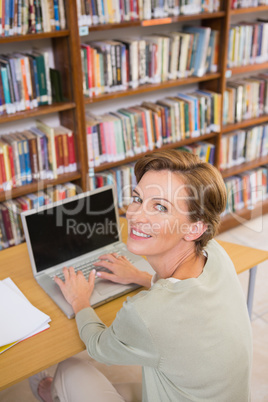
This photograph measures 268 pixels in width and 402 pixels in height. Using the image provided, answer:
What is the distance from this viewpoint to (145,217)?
1306 mm

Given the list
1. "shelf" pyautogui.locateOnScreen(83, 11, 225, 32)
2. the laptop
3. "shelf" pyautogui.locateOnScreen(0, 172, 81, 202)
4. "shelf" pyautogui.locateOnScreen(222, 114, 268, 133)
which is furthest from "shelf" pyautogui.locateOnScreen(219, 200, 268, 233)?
the laptop

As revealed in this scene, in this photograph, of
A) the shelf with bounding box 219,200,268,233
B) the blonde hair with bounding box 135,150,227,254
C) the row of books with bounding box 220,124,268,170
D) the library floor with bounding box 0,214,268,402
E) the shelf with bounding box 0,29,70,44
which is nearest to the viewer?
the blonde hair with bounding box 135,150,227,254

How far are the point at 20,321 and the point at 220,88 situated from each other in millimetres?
2323

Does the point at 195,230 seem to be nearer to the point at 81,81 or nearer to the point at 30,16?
the point at 81,81

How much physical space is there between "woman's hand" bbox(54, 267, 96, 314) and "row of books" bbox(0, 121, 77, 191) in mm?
1075

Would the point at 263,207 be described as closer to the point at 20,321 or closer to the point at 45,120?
the point at 45,120

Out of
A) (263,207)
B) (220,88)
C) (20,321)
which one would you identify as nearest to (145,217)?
(20,321)

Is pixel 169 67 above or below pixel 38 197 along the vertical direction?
above

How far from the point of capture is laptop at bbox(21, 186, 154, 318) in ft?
5.24

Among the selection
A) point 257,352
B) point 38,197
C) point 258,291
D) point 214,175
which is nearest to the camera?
point 214,175

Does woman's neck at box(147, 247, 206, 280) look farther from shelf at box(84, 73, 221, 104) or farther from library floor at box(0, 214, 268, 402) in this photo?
shelf at box(84, 73, 221, 104)

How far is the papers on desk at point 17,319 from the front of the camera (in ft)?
4.59

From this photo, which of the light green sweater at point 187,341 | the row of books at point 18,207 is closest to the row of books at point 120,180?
the row of books at point 18,207

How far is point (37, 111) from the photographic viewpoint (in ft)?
8.00
